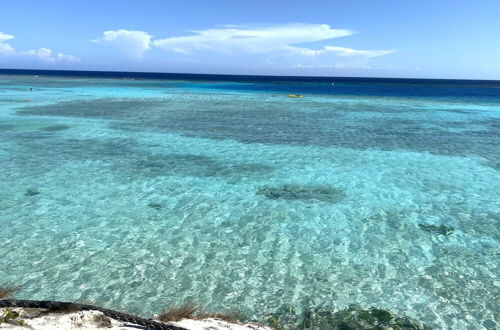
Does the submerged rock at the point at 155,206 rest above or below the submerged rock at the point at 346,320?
above

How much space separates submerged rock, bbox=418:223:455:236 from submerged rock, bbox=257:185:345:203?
327 centimetres

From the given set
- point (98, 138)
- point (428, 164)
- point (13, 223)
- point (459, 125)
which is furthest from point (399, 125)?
point (13, 223)

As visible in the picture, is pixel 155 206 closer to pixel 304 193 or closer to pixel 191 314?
pixel 304 193

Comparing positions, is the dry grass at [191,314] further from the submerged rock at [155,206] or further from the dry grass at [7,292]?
the submerged rock at [155,206]

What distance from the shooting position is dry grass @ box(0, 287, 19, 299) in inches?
297

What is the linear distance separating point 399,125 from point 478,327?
29395 millimetres

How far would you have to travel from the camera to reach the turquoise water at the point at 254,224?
8.23m

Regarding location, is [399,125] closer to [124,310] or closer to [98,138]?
[98,138]

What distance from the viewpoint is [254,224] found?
11891mm

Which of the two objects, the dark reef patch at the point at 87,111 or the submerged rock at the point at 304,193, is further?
the dark reef patch at the point at 87,111

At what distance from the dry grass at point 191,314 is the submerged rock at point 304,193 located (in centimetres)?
714

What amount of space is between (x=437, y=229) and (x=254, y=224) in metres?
5.95

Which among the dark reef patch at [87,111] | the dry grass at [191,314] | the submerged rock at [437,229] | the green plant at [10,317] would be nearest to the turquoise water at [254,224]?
the submerged rock at [437,229]

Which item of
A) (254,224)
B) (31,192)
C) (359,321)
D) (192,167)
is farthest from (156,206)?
(359,321)
